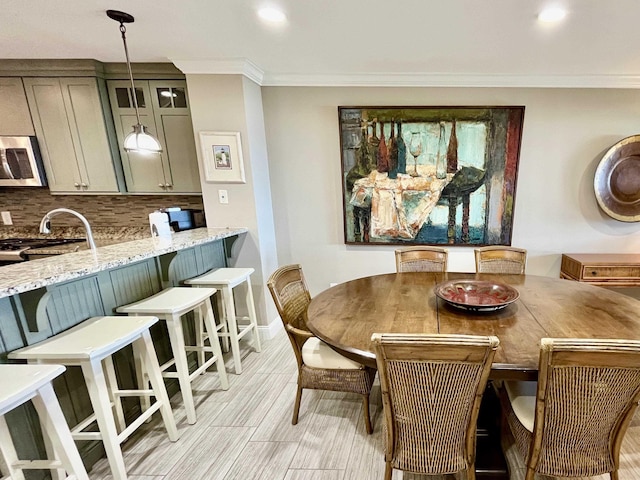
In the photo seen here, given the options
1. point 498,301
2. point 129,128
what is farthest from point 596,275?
point 129,128

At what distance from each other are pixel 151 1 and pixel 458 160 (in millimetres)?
2689

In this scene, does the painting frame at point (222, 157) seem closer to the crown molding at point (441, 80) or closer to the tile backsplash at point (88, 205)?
the crown molding at point (441, 80)

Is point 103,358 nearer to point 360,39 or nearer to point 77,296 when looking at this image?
point 77,296

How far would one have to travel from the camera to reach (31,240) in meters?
3.06

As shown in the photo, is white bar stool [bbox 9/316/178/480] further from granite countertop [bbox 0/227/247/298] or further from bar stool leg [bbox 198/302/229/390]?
bar stool leg [bbox 198/302/229/390]

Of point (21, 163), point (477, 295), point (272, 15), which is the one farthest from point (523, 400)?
point (21, 163)

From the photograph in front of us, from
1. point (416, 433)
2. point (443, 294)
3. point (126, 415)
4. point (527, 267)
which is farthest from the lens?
point (527, 267)

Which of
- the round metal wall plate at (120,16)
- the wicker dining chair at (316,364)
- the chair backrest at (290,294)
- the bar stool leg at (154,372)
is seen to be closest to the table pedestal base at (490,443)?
the wicker dining chair at (316,364)

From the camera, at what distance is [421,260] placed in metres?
2.47

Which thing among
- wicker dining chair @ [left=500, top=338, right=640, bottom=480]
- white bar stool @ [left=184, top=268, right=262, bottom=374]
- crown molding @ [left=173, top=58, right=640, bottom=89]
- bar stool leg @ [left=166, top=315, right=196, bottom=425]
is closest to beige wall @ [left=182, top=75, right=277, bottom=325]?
crown molding @ [left=173, top=58, right=640, bottom=89]

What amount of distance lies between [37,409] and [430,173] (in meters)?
3.16

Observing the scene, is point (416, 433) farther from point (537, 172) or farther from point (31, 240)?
point (31, 240)

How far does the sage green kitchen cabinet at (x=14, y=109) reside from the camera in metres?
2.55

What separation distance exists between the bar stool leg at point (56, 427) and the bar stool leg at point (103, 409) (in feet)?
0.41
